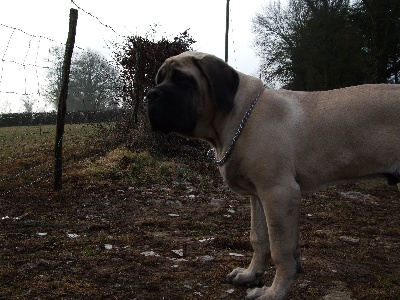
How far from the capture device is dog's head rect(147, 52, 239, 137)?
3.50m

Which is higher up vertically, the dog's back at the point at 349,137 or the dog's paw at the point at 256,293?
the dog's back at the point at 349,137

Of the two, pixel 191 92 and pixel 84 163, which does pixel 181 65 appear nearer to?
pixel 191 92

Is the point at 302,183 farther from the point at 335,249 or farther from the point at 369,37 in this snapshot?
the point at 369,37

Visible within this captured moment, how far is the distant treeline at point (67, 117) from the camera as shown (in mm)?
9969

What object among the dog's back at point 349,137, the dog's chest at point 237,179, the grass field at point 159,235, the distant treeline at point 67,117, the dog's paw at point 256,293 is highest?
the distant treeline at point 67,117

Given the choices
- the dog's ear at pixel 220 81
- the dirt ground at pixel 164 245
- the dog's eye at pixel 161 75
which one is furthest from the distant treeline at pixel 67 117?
the dog's ear at pixel 220 81

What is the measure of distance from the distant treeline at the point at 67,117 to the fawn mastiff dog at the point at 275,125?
684 centimetres

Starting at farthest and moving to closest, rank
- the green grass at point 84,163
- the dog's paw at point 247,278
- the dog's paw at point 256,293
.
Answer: the green grass at point 84,163, the dog's paw at point 247,278, the dog's paw at point 256,293

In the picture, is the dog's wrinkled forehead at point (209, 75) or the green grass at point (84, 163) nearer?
the dog's wrinkled forehead at point (209, 75)

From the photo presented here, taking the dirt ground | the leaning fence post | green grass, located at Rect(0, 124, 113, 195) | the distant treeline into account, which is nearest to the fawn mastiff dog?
the dirt ground

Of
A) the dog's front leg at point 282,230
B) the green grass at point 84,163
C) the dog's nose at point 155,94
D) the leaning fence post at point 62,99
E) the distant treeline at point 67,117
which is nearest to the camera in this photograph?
the dog's front leg at point 282,230

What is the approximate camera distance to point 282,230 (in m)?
3.24

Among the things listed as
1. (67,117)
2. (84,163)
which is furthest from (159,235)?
(67,117)

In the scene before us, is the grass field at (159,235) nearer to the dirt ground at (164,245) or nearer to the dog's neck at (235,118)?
the dirt ground at (164,245)
